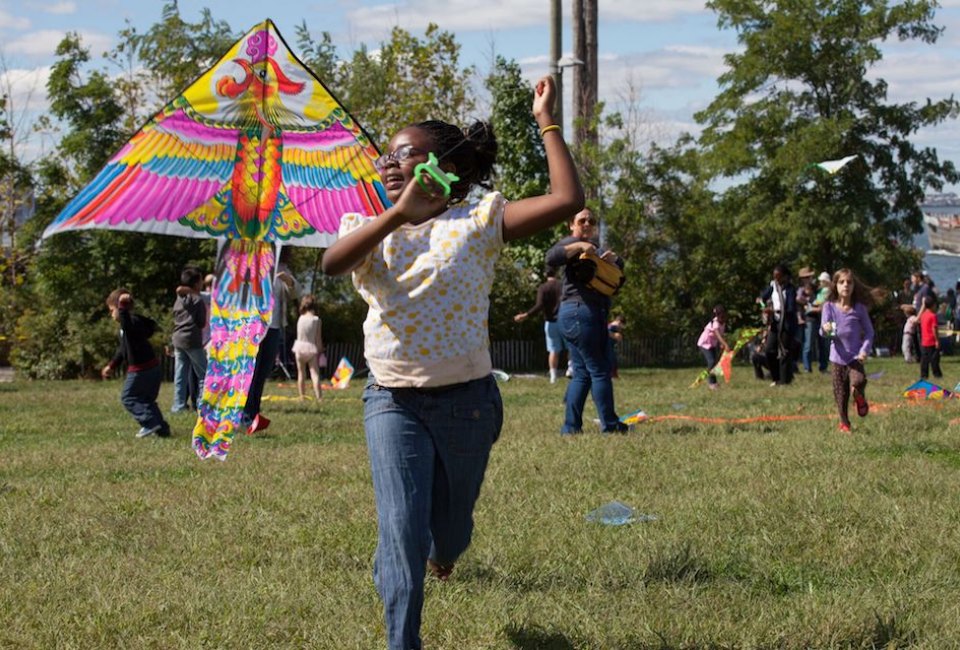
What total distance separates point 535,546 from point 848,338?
593 cm

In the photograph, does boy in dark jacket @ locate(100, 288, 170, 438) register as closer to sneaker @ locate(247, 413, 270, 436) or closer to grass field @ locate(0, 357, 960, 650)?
sneaker @ locate(247, 413, 270, 436)

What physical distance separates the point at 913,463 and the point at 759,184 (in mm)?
21985

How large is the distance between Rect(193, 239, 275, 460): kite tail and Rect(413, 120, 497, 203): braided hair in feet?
6.48

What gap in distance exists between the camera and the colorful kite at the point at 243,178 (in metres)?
6.06

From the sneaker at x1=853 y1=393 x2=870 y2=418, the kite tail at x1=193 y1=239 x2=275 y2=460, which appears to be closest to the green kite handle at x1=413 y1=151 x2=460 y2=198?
the kite tail at x1=193 y1=239 x2=275 y2=460

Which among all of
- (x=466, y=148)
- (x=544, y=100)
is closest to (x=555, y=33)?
(x=466, y=148)

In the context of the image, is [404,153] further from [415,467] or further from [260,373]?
[260,373]

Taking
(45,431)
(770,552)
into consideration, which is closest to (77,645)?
(770,552)

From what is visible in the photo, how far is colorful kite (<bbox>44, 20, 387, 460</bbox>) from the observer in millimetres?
6059

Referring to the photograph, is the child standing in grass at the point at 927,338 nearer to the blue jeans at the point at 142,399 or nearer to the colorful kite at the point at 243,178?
Result: the blue jeans at the point at 142,399

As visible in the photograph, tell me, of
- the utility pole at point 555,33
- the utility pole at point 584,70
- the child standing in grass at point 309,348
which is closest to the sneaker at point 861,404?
the child standing in grass at point 309,348

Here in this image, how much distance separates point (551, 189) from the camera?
4.05m

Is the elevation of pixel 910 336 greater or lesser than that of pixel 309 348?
lesser

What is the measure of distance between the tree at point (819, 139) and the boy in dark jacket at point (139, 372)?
18.8m
